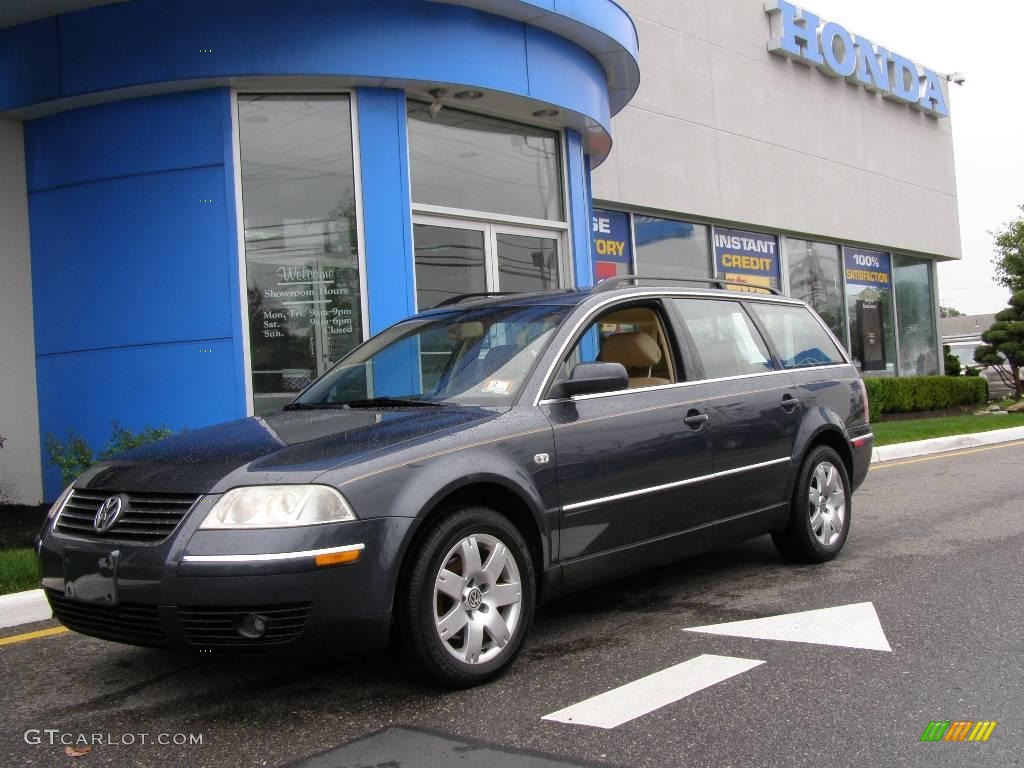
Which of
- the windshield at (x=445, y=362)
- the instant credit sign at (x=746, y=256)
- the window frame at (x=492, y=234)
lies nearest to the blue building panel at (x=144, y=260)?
the window frame at (x=492, y=234)

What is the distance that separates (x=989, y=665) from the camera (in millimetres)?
4047

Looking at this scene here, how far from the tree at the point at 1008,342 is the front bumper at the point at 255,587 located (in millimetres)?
26922

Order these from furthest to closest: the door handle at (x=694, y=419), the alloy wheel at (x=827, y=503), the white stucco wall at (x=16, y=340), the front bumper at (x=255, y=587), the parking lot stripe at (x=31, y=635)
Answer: the white stucco wall at (x=16, y=340) → the alloy wheel at (x=827, y=503) → the parking lot stripe at (x=31, y=635) → the door handle at (x=694, y=419) → the front bumper at (x=255, y=587)

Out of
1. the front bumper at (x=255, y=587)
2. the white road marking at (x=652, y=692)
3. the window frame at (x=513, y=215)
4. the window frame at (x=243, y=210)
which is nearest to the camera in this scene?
the front bumper at (x=255, y=587)

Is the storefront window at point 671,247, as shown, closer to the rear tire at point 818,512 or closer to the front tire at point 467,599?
the rear tire at point 818,512

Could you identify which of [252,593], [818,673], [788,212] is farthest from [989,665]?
[788,212]

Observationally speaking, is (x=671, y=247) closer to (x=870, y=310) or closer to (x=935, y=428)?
(x=935, y=428)

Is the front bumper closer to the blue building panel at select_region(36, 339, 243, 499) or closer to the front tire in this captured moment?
the front tire

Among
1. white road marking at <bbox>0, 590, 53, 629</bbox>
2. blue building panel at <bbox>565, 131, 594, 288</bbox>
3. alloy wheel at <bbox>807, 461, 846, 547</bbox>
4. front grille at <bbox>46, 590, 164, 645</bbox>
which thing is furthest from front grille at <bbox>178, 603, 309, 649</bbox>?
blue building panel at <bbox>565, 131, 594, 288</bbox>

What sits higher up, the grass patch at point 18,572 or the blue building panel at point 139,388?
the blue building panel at point 139,388

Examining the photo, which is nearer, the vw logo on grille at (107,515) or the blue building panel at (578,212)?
the vw logo on grille at (107,515)

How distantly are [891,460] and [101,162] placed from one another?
9904mm

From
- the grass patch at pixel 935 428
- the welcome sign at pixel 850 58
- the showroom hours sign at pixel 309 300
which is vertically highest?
the welcome sign at pixel 850 58

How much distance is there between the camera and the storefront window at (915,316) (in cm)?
2394
